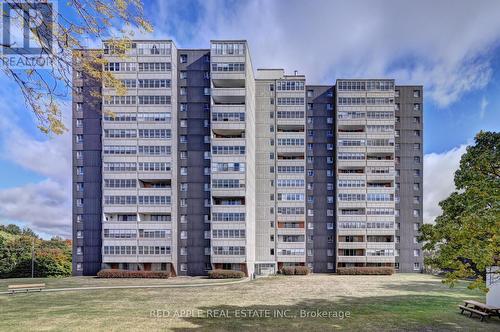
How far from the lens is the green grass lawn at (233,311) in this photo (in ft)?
54.4

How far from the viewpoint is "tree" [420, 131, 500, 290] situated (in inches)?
487

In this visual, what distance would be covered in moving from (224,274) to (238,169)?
15.7m

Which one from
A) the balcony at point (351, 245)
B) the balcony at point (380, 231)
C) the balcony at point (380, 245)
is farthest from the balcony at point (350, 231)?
the balcony at point (380, 245)

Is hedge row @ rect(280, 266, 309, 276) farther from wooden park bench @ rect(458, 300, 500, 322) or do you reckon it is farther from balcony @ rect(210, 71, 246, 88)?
wooden park bench @ rect(458, 300, 500, 322)

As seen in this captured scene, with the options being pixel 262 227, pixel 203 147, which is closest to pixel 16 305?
pixel 203 147

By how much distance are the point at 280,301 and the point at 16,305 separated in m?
20.1

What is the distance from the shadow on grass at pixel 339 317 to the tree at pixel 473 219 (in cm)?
386

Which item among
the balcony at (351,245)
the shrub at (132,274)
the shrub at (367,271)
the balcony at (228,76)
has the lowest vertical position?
the shrub at (367,271)

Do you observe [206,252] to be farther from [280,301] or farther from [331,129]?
[331,129]

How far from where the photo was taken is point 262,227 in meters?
55.3

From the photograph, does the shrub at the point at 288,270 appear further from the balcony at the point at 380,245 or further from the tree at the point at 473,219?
the tree at the point at 473,219

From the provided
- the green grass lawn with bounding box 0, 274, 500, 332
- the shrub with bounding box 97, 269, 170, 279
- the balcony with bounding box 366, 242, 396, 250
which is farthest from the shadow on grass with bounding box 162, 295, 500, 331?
the balcony with bounding box 366, 242, 396, 250

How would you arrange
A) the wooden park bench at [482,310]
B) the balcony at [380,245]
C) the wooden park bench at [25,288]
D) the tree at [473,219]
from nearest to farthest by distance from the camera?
the tree at [473,219] → the wooden park bench at [482,310] → the wooden park bench at [25,288] → the balcony at [380,245]

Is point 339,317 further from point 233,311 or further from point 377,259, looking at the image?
point 377,259
